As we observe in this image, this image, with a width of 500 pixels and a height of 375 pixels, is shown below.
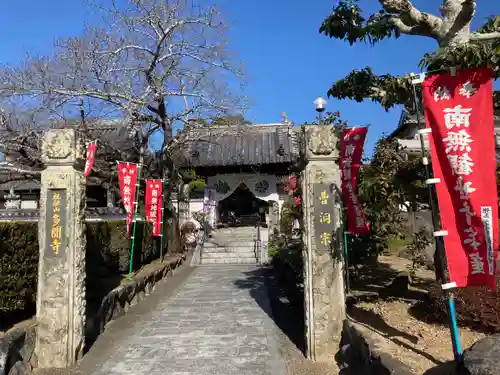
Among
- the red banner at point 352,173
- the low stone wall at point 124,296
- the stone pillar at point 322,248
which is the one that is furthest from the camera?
the low stone wall at point 124,296

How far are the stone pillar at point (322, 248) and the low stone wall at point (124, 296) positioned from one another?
12.9 feet

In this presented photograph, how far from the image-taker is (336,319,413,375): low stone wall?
3.85 m

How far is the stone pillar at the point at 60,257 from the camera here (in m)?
5.74

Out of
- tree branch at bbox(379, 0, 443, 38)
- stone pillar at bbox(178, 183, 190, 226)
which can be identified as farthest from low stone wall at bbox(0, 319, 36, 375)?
stone pillar at bbox(178, 183, 190, 226)

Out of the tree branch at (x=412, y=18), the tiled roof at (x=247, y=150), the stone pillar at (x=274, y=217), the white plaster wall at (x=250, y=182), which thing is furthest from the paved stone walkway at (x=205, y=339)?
the tiled roof at (x=247, y=150)

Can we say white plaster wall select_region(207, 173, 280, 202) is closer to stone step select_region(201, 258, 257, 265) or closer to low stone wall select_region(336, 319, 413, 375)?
stone step select_region(201, 258, 257, 265)

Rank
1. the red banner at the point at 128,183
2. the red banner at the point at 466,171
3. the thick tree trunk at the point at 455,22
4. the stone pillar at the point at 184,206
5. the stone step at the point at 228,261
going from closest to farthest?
1. the red banner at the point at 466,171
2. the thick tree trunk at the point at 455,22
3. the red banner at the point at 128,183
4. the stone step at the point at 228,261
5. the stone pillar at the point at 184,206

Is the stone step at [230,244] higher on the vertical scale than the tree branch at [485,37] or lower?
lower

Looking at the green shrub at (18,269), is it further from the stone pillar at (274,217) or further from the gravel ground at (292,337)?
the stone pillar at (274,217)

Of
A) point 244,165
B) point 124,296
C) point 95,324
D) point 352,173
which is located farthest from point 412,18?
point 244,165

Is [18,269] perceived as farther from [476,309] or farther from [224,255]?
[224,255]

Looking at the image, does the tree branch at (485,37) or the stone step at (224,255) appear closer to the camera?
the tree branch at (485,37)

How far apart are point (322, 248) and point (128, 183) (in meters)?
7.12

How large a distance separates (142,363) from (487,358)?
15.0 ft
